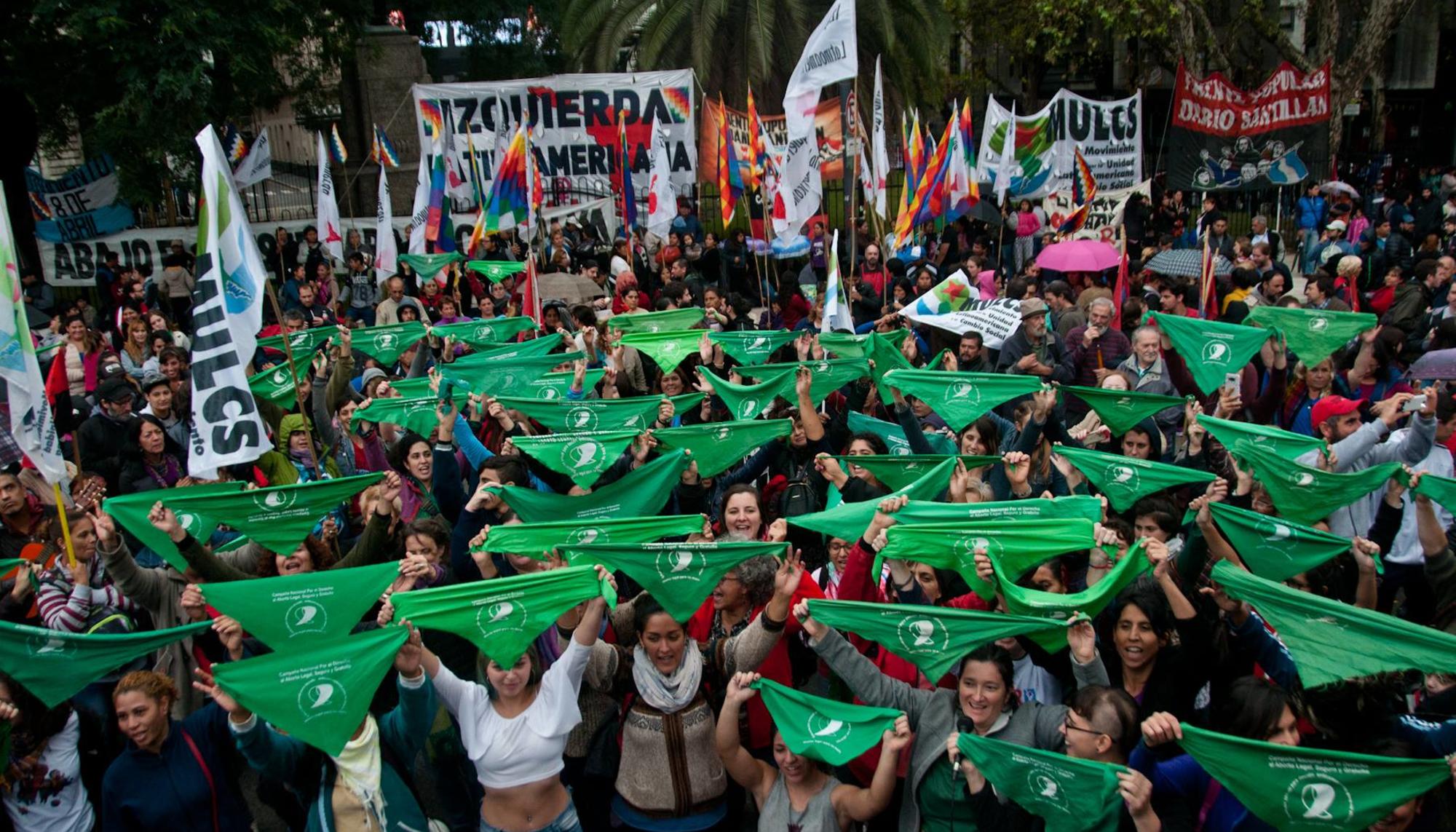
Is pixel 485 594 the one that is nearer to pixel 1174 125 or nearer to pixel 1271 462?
pixel 1271 462

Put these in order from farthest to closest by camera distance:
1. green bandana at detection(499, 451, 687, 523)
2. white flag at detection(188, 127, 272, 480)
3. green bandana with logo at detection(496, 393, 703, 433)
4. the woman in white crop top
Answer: green bandana with logo at detection(496, 393, 703, 433) → white flag at detection(188, 127, 272, 480) → green bandana at detection(499, 451, 687, 523) → the woman in white crop top

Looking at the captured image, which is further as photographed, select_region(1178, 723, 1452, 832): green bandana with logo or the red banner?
the red banner

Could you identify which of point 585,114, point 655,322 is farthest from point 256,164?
point 655,322

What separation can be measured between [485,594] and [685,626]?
1.02 meters

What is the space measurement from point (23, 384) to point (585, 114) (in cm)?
1127

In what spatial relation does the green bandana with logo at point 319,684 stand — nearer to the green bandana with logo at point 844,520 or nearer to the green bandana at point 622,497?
the green bandana at point 622,497

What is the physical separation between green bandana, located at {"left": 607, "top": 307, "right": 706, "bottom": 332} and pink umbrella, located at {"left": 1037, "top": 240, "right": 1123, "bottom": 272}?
4293 millimetres

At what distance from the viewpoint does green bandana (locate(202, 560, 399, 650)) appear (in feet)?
14.8

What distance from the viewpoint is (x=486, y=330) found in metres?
10.0

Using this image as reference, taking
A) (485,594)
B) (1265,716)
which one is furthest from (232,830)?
(1265,716)

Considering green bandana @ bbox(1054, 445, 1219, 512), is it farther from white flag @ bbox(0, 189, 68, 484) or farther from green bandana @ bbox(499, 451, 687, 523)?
white flag @ bbox(0, 189, 68, 484)

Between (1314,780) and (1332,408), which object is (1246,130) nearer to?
(1332,408)

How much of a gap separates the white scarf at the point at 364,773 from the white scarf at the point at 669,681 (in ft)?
3.42

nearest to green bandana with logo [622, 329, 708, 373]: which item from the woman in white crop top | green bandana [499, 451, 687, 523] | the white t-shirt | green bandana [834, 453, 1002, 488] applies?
green bandana [499, 451, 687, 523]
